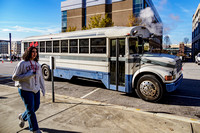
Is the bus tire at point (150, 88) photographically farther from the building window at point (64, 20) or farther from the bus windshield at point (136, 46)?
the building window at point (64, 20)

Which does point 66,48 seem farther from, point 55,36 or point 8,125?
point 8,125

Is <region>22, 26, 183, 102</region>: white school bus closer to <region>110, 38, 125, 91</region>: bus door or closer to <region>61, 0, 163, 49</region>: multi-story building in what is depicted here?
<region>110, 38, 125, 91</region>: bus door

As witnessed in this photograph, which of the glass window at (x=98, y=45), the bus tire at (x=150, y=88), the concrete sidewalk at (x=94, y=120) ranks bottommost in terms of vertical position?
the concrete sidewalk at (x=94, y=120)

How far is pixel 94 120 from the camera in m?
4.06

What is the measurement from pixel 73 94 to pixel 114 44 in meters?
2.78

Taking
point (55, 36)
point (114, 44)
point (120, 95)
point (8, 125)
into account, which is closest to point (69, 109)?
point (8, 125)

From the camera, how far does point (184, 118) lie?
417 cm

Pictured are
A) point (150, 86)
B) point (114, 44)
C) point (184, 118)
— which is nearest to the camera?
point (184, 118)

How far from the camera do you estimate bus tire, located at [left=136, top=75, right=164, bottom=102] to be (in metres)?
5.34

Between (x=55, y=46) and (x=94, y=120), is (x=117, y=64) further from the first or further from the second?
(x=55, y=46)

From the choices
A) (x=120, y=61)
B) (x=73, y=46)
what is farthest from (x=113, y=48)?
(x=73, y=46)

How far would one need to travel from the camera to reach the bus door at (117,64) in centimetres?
619

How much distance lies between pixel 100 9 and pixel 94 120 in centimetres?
4660

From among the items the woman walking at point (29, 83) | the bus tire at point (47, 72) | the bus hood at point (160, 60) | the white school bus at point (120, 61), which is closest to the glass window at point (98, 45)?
the white school bus at point (120, 61)
